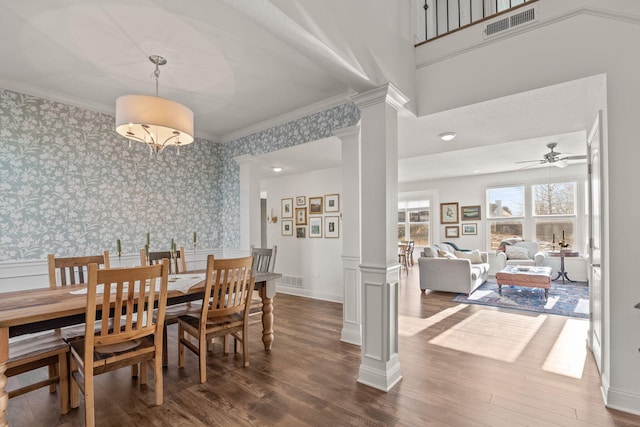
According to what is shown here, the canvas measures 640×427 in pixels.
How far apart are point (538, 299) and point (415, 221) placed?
4965 mm

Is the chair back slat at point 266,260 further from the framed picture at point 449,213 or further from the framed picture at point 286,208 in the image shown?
the framed picture at point 449,213

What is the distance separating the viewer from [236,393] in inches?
91.9

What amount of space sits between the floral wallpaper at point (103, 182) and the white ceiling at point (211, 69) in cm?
25

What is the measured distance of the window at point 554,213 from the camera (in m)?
Result: 7.37

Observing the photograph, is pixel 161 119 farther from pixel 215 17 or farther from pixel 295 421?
pixel 295 421

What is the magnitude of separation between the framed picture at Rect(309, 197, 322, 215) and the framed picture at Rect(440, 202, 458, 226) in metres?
5.05

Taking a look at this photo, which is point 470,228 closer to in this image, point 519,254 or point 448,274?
point 519,254

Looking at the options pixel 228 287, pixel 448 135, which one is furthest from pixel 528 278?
pixel 228 287

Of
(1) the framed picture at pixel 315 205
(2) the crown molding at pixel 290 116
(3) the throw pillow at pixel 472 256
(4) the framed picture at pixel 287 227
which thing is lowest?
(3) the throw pillow at pixel 472 256

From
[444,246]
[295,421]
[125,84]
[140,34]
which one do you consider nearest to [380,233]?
[295,421]

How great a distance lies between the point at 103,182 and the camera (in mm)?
3969

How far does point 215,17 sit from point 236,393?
281 cm

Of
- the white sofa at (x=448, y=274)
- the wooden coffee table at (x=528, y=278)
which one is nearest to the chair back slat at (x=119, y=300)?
the white sofa at (x=448, y=274)

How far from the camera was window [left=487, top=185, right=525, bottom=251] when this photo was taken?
26.3 feet
